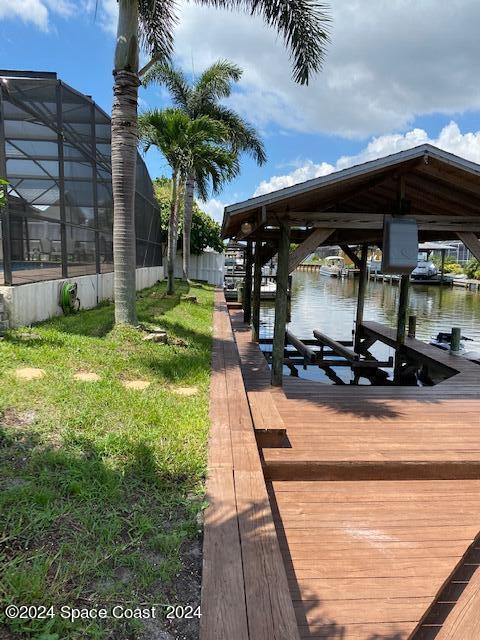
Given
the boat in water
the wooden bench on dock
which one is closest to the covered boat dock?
the wooden bench on dock

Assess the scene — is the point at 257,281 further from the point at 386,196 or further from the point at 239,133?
the point at 239,133

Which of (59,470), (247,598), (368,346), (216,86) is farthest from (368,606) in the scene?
(216,86)

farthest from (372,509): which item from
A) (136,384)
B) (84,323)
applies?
(84,323)

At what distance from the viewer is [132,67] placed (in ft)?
21.6

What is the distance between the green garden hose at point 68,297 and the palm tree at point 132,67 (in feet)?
7.04

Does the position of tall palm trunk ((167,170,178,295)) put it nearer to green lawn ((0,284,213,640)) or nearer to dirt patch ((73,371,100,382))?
green lawn ((0,284,213,640))

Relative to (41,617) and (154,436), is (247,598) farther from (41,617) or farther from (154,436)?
(154,436)

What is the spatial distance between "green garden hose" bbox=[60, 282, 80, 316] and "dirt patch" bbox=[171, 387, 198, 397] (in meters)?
4.74

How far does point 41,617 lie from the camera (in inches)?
69.4

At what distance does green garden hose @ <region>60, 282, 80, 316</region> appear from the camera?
27.9ft

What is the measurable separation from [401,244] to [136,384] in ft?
12.8

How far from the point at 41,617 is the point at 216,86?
2009cm

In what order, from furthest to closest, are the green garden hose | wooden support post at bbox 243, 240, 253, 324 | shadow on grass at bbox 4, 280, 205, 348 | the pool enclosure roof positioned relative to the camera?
wooden support post at bbox 243, 240, 253, 324 < the green garden hose < shadow on grass at bbox 4, 280, 205, 348 < the pool enclosure roof

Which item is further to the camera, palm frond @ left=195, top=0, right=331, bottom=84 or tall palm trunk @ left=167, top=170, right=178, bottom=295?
tall palm trunk @ left=167, top=170, right=178, bottom=295
